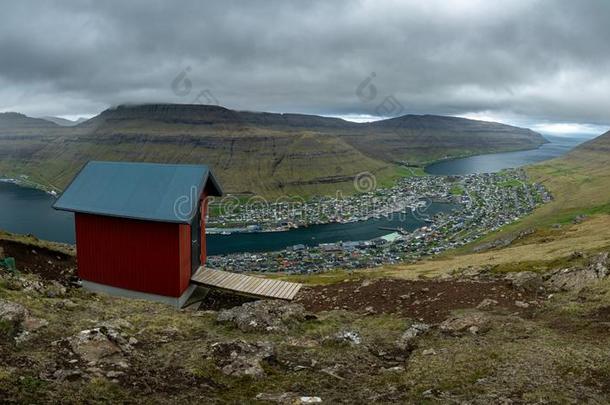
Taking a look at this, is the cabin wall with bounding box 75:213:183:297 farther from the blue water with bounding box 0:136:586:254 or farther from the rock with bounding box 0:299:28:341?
the blue water with bounding box 0:136:586:254

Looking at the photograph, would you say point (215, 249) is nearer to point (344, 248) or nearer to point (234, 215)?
point (344, 248)

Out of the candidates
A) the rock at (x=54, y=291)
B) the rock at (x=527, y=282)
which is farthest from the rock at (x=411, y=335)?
the rock at (x=54, y=291)

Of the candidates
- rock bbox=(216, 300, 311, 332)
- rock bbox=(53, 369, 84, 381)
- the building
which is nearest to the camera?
rock bbox=(53, 369, 84, 381)

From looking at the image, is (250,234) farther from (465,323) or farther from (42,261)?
(465,323)

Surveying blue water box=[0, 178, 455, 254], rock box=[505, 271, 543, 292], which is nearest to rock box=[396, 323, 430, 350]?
rock box=[505, 271, 543, 292]

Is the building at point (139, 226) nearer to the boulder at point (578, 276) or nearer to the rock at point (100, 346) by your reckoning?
the rock at point (100, 346)

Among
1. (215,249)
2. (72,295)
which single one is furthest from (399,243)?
(72,295)

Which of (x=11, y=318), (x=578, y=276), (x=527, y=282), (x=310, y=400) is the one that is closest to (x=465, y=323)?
(x=527, y=282)
